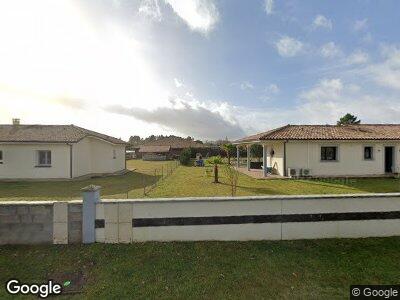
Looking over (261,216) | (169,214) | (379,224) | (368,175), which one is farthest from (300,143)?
(169,214)

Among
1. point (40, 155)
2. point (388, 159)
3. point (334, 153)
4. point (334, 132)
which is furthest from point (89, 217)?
point (388, 159)

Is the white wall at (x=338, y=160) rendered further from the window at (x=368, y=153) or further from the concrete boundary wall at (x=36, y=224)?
the concrete boundary wall at (x=36, y=224)

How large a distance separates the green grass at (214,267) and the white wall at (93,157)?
1423 cm

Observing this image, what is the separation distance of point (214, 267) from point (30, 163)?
59.5ft

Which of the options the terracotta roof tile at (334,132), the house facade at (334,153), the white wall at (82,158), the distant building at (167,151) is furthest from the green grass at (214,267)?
the distant building at (167,151)

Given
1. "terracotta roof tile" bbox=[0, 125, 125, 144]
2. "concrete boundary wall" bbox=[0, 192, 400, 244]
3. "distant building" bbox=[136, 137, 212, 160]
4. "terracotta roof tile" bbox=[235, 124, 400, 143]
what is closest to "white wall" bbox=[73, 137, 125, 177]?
"terracotta roof tile" bbox=[0, 125, 125, 144]

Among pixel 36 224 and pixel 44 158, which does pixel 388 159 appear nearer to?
pixel 36 224

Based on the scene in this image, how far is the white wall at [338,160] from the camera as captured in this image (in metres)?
18.8

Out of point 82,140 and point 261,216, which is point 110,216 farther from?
point 82,140

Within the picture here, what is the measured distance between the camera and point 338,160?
1892 cm

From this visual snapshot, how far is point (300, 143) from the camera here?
18.7 metres

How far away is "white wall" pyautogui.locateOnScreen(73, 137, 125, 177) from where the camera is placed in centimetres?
1897

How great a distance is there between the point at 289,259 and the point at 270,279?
0.89 metres

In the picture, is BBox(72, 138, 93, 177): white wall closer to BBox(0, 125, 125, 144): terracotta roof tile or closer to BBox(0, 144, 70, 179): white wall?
BBox(0, 144, 70, 179): white wall
